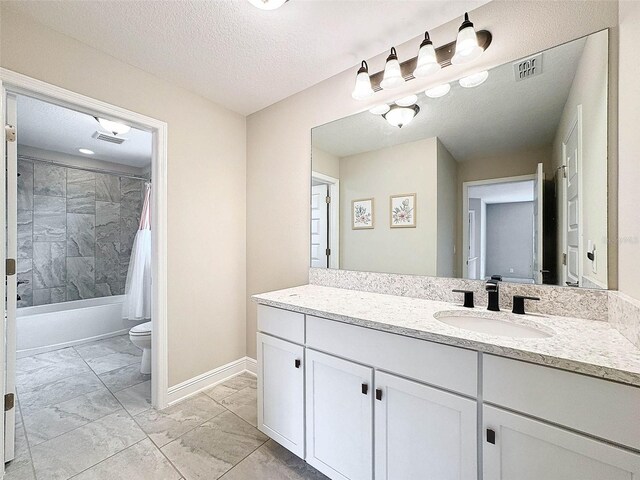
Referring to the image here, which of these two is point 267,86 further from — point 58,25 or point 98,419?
point 98,419

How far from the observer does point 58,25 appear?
61.8 inches

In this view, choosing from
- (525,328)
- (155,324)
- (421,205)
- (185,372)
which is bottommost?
(185,372)

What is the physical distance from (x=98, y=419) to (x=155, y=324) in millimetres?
688

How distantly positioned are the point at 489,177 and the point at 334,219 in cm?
101

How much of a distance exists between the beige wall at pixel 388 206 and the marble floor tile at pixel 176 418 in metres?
1.43

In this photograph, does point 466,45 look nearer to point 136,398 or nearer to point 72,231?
point 136,398

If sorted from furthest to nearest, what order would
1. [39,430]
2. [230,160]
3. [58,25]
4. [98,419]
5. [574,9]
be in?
[230,160] < [98,419] < [39,430] < [58,25] < [574,9]

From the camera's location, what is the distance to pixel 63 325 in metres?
3.29

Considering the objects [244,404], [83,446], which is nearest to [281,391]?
[244,404]

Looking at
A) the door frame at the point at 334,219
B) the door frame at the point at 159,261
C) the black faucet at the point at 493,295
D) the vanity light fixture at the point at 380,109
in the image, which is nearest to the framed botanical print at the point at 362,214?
the door frame at the point at 334,219

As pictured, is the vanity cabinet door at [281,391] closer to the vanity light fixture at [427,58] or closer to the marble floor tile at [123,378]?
the marble floor tile at [123,378]

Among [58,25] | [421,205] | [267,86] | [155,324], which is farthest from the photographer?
[267,86]

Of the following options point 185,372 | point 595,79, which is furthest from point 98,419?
point 595,79

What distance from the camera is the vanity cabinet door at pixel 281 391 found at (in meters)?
1.48
